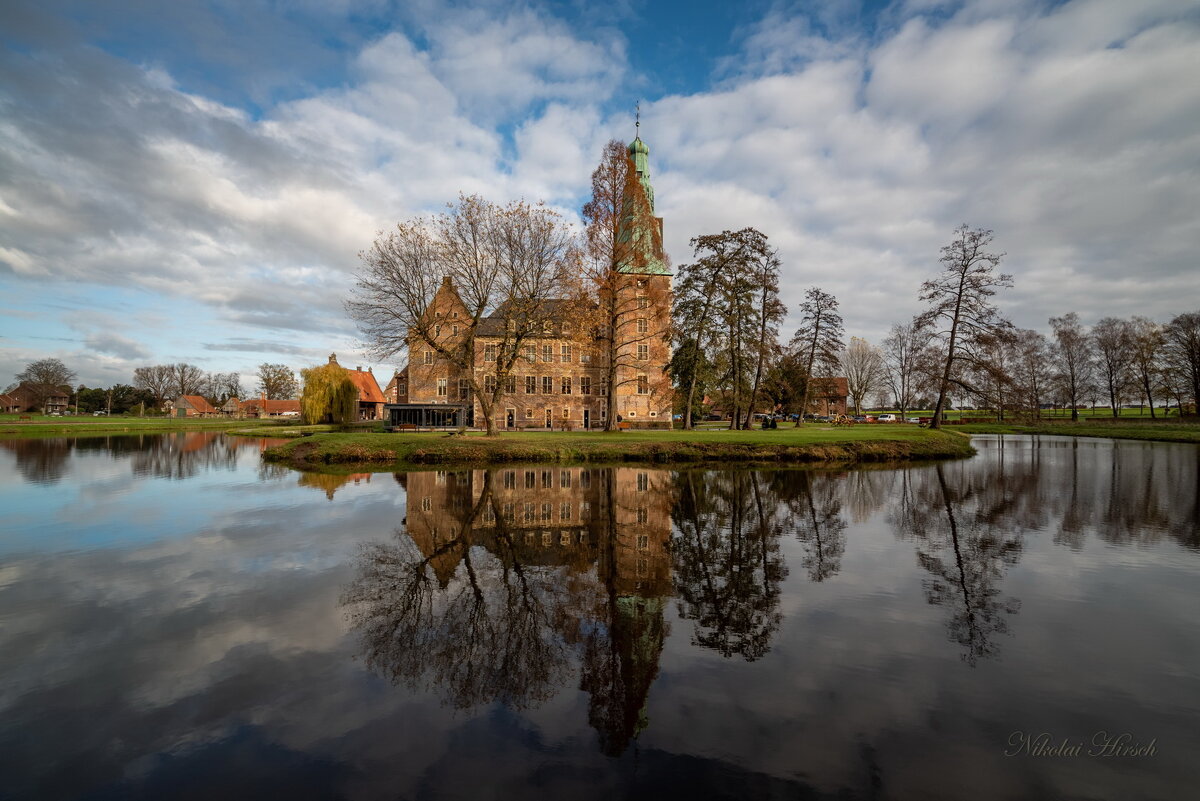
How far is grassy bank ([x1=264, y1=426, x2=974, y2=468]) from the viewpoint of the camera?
25656 mm

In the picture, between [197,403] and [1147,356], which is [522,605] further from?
[197,403]

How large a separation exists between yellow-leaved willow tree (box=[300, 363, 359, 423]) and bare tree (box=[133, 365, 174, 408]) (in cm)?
8221

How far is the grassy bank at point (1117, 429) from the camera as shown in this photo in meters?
40.9

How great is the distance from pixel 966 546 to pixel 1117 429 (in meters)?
52.5

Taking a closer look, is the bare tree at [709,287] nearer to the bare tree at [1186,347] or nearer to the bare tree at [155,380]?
the bare tree at [1186,347]

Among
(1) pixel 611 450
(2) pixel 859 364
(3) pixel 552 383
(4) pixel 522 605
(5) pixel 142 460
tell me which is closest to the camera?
(4) pixel 522 605

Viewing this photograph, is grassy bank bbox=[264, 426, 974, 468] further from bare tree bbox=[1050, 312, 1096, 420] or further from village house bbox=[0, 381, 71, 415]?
village house bbox=[0, 381, 71, 415]

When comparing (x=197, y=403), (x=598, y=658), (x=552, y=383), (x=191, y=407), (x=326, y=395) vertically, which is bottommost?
(x=598, y=658)

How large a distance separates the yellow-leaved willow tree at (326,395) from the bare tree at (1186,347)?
78.8 metres

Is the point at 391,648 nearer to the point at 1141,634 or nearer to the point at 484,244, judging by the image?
the point at 1141,634

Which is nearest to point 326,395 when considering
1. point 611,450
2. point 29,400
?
point 611,450

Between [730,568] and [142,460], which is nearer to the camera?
[730,568]

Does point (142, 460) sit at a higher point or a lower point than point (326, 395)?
lower

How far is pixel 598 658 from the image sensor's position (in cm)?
558
